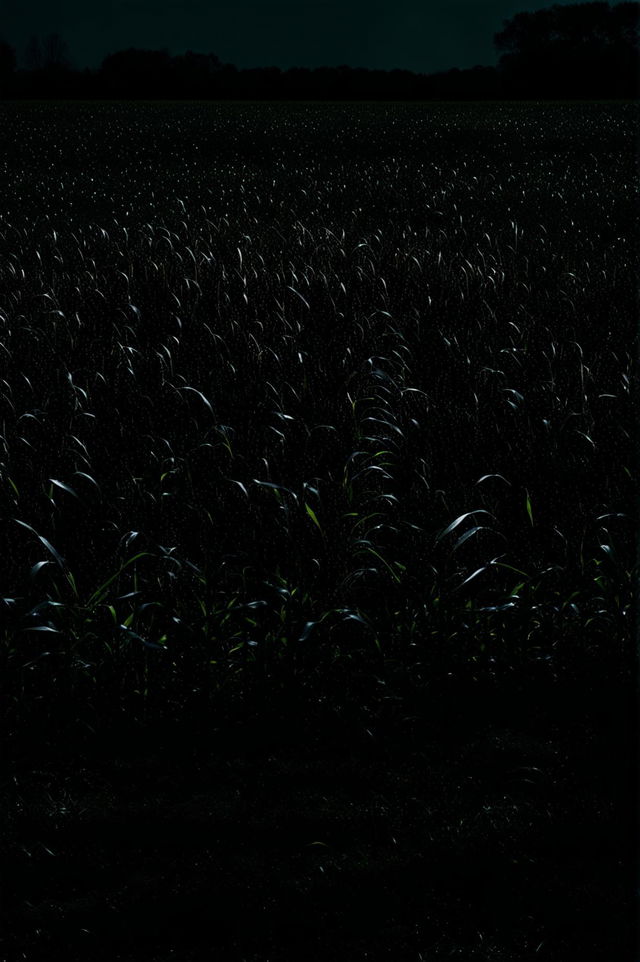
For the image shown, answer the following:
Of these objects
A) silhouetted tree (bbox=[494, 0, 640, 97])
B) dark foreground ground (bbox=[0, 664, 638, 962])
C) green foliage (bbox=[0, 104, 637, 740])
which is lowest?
dark foreground ground (bbox=[0, 664, 638, 962])

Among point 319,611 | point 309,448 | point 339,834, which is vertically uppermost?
point 309,448

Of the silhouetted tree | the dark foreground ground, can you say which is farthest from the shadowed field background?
the silhouetted tree

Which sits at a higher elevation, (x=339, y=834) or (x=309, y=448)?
(x=309, y=448)

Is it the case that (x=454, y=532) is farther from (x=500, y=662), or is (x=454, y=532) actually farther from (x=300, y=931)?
(x=300, y=931)

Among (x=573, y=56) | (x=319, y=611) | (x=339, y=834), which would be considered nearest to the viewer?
(x=339, y=834)

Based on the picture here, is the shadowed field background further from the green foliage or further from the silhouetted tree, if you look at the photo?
the silhouetted tree

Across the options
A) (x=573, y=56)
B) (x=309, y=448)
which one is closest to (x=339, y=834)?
(x=309, y=448)

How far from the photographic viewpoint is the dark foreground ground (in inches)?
86.4

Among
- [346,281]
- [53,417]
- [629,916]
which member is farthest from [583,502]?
[346,281]

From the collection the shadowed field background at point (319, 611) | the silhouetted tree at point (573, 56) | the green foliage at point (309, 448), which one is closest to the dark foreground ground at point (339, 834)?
the shadowed field background at point (319, 611)

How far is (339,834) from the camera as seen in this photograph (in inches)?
97.7

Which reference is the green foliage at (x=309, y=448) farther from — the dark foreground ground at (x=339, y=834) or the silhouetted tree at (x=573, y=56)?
the silhouetted tree at (x=573, y=56)

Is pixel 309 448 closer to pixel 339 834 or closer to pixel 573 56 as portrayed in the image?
pixel 339 834

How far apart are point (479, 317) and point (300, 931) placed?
517 centimetres
